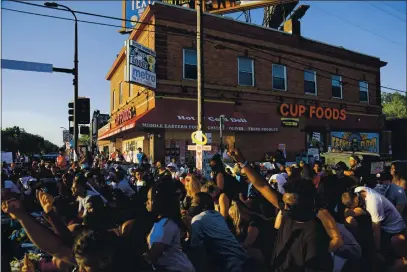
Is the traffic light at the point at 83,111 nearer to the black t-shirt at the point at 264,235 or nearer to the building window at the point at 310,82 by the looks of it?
the black t-shirt at the point at 264,235

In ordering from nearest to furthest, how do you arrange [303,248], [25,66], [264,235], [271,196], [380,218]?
[303,248] → [271,196] → [264,235] → [380,218] → [25,66]

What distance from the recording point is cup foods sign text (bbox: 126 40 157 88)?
16.2 m

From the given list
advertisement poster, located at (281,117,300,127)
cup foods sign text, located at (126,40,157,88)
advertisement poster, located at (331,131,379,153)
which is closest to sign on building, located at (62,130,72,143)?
cup foods sign text, located at (126,40,157,88)

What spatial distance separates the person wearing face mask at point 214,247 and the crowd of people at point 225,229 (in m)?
0.01

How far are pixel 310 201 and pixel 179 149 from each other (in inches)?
640

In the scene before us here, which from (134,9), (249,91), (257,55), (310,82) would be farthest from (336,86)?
(134,9)

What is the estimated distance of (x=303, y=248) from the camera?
327 centimetres

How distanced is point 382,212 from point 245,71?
1690cm

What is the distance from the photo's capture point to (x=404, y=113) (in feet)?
211

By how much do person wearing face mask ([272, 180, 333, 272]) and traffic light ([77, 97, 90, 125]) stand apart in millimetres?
12142

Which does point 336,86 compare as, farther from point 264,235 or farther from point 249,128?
point 264,235

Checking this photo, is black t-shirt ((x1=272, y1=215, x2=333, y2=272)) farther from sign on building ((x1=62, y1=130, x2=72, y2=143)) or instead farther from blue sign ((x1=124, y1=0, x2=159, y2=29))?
blue sign ((x1=124, y1=0, x2=159, y2=29))

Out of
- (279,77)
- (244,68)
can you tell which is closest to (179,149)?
(244,68)

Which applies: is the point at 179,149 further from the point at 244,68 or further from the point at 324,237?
the point at 324,237
